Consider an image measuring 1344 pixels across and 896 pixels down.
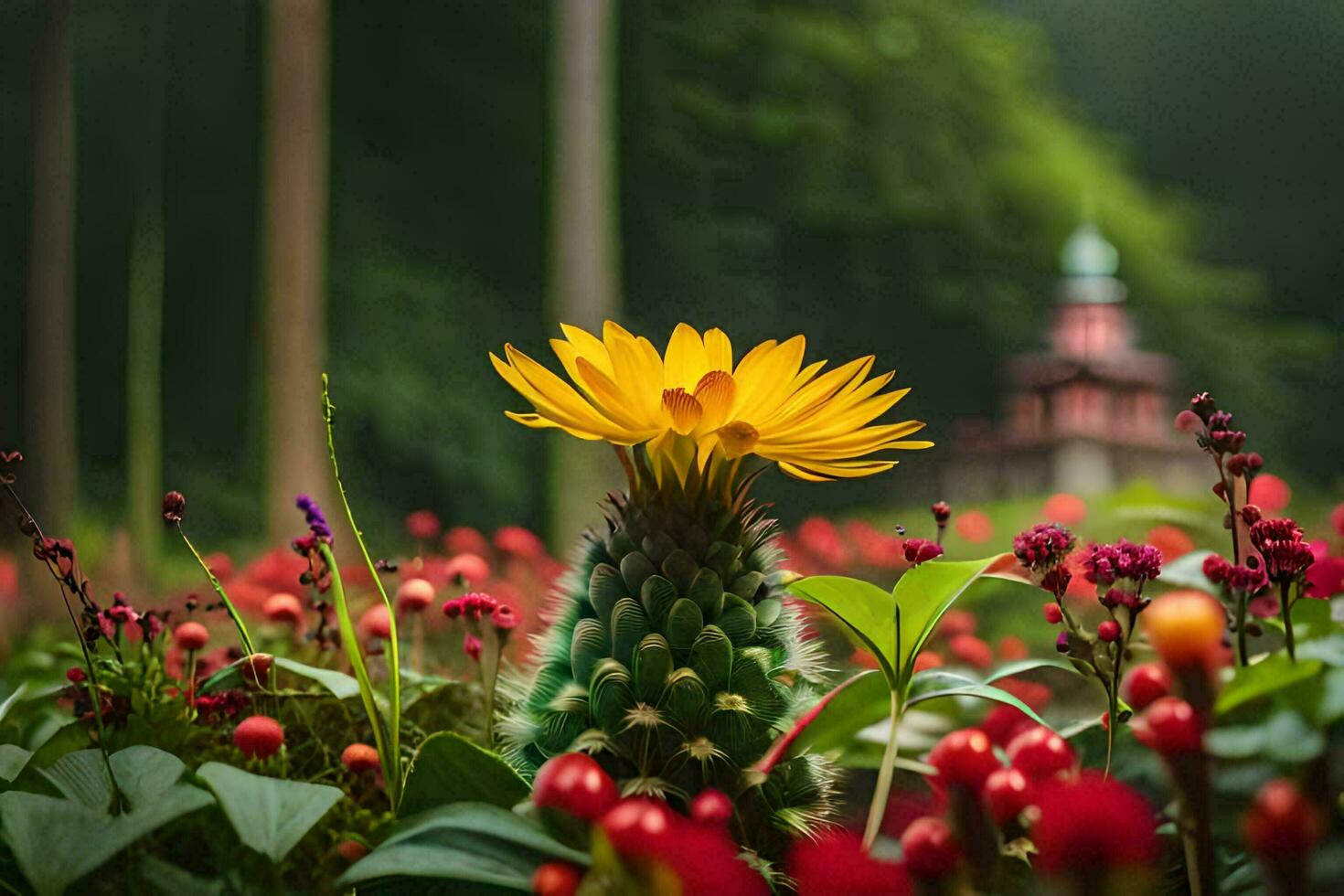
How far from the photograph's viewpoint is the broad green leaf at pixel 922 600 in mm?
620

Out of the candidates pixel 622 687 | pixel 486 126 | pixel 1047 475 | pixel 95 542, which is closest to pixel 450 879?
pixel 622 687

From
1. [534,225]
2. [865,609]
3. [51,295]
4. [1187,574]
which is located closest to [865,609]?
[865,609]

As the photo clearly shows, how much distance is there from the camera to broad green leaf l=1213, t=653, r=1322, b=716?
533 mm

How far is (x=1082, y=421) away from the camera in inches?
281

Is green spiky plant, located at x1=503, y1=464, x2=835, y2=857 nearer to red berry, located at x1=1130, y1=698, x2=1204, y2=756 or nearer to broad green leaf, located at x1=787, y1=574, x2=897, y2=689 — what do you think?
broad green leaf, located at x1=787, y1=574, x2=897, y2=689

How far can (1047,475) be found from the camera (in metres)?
6.99

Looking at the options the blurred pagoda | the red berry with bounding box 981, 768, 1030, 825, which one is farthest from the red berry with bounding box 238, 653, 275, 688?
the blurred pagoda

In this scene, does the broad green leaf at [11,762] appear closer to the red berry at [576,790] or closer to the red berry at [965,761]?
the red berry at [576,790]

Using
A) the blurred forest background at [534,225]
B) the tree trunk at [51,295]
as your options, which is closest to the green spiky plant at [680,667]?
the tree trunk at [51,295]

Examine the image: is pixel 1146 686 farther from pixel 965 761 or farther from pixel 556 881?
pixel 556 881

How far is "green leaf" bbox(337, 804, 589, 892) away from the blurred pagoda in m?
6.62

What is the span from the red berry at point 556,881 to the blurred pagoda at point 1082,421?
665 centimetres

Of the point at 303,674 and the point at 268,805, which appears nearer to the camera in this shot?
the point at 268,805

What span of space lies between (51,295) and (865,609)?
4.52 metres
